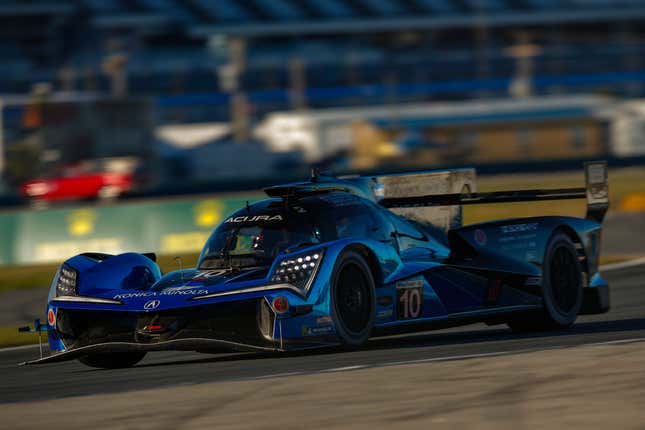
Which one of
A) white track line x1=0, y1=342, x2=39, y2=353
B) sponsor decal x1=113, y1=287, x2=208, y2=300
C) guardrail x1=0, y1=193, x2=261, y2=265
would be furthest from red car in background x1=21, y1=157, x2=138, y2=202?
sponsor decal x1=113, y1=287, x2=208, y2=300

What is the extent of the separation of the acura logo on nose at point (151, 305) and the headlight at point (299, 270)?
2.62 feet

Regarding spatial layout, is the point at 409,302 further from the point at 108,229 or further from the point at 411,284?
the point at 108,229

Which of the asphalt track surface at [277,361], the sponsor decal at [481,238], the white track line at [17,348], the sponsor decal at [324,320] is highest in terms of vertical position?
the sponsor decal at [481,238]

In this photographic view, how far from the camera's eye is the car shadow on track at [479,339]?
8.61 meters

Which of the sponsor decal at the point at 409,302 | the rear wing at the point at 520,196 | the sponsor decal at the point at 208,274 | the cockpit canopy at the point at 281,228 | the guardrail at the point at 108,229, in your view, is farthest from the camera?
the guardrail at the point at 108,229

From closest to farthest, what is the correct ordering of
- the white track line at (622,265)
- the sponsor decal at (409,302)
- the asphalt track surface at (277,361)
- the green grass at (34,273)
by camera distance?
the asphalt track surface at (277,361) < the sponsor decal at (409,302) < the white track line at (622,265) < the green grass at (34,273)

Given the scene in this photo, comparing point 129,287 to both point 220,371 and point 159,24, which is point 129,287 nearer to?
point 220,371

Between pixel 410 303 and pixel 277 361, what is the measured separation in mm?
1242

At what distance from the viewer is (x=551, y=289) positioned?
9.74 meters

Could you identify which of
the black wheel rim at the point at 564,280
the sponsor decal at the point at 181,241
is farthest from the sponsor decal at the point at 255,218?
the sponsor decal at the point at 181,241

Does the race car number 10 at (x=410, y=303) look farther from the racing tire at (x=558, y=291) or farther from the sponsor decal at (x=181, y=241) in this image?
the sponsor decal at (x=181, y=241)

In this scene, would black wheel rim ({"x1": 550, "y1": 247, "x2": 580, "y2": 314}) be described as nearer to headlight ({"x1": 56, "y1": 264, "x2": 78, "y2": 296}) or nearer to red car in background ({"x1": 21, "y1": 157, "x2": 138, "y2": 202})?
headlight ({"x1": 56, "y1": 264, "x2": 78, "y2": 296})

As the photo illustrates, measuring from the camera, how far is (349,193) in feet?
30.8

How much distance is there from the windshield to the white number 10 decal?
0.77 meters
